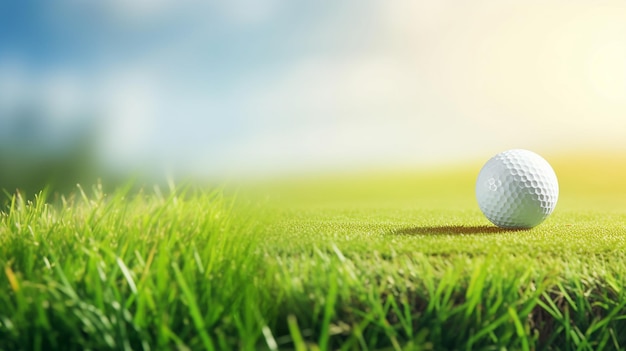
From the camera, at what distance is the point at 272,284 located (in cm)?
221

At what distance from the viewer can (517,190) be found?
416 cm

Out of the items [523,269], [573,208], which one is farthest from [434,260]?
[573,208]

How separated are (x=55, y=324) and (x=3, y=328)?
0.22 metres

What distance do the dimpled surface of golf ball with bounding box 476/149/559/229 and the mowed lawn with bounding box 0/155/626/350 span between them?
0.79 meters

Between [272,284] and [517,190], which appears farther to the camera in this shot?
[517,190]

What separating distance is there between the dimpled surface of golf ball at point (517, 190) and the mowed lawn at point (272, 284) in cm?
79

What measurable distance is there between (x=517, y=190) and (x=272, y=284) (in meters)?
2.54

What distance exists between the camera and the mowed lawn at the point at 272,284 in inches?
76.7

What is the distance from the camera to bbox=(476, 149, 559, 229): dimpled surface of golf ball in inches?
162

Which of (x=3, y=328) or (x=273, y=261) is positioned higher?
(x=273, y=261)

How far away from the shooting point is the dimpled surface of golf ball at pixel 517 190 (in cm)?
412

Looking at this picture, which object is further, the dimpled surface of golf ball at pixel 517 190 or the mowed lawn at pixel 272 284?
the dimpled surface of golf ball at pixel 517 190

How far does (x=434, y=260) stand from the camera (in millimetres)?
2557

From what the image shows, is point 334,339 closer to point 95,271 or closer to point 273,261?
point 273,261
